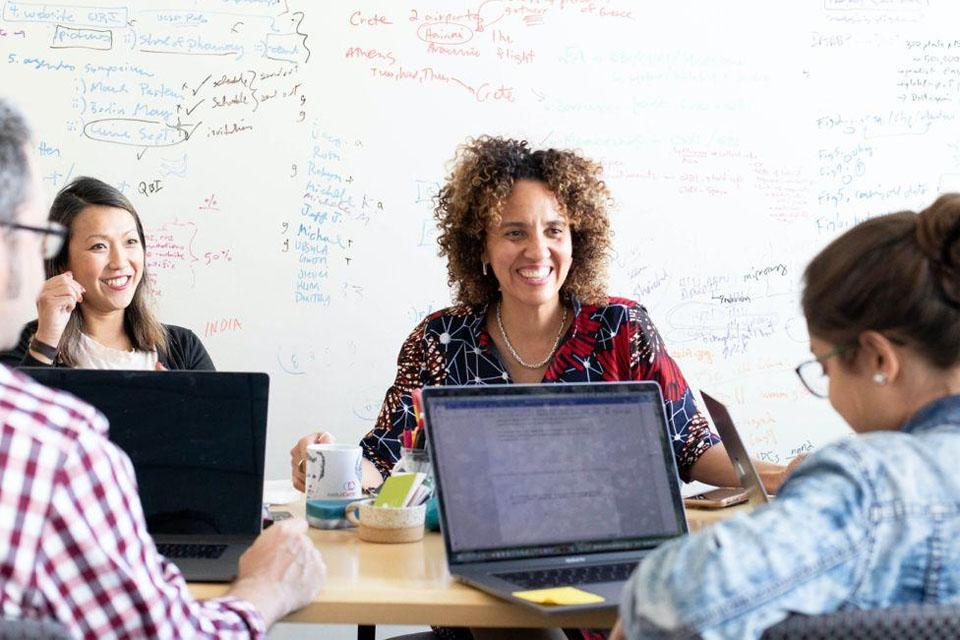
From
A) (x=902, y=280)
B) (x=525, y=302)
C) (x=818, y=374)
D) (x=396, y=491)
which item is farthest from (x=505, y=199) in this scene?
(x=902, y=280)

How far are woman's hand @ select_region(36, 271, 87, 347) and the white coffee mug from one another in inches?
46.6

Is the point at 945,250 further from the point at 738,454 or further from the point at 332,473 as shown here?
the point at 332,473

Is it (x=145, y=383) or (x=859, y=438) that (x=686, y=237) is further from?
(x=859, y=438)

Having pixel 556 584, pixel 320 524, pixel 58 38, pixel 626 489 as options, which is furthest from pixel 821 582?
pixel 58 38

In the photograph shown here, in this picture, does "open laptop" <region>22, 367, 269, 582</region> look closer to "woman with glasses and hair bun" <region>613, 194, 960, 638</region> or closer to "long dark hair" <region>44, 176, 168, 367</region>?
"woman with glasses and hair bun" <region>613, 194, 960, 638</region>

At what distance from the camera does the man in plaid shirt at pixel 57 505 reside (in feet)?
3.22

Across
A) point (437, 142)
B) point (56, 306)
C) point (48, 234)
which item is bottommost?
point (48, 234)

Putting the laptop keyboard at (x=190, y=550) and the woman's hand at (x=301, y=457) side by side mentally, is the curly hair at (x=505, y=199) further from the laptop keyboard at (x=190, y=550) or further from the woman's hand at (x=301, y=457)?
the laptop keyboard at (x=190, y=550)

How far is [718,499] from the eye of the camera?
197 cm

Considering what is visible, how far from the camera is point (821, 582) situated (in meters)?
1.00

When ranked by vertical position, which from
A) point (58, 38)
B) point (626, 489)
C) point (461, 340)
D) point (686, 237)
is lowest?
point (626, 489)

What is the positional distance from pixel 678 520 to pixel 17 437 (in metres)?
0.96

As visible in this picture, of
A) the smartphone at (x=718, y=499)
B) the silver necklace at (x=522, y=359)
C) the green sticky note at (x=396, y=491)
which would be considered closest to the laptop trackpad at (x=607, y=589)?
the green sticky note at (x=396, y=491)

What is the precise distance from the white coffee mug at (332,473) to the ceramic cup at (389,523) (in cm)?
17
